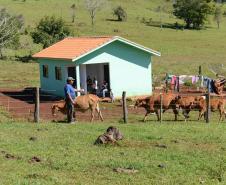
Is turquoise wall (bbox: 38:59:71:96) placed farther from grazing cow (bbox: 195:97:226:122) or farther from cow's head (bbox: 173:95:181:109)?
grazing cow (bbox: 195:97:226:122)

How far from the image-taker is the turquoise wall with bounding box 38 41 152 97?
30.3m

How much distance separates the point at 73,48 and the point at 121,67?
3076 millimetres

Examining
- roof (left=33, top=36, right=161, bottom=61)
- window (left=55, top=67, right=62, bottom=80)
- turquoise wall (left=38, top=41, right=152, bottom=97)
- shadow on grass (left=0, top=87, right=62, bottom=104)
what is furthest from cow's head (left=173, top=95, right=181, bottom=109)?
window (left=55, top=67, right=62, bottom=80)

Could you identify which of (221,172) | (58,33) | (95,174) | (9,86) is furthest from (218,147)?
(58,33)

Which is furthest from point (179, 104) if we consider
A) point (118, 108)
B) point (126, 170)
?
point (126, 170)

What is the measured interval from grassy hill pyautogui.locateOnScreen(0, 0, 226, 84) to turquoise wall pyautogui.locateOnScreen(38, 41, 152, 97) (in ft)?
37.2

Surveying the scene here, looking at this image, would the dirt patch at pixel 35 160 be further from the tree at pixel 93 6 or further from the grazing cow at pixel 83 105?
the tree at pixel 93 6

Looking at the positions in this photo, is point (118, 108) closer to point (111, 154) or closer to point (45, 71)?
point (45, 71)

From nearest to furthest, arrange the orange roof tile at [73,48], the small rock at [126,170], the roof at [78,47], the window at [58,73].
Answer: the small rock at [126,170]
the roof at [78,47]
the orange roof tile at [73,48]
the window at [58,73]

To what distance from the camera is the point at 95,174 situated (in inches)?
467

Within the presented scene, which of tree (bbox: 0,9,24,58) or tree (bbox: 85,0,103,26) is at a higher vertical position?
tree (bbox: 85,0,103,26)

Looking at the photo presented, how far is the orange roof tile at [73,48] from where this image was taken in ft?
96.8

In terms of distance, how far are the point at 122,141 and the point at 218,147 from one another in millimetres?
2664

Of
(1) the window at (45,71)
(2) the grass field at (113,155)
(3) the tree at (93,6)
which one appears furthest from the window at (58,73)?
(3) the tree at (93,6)
